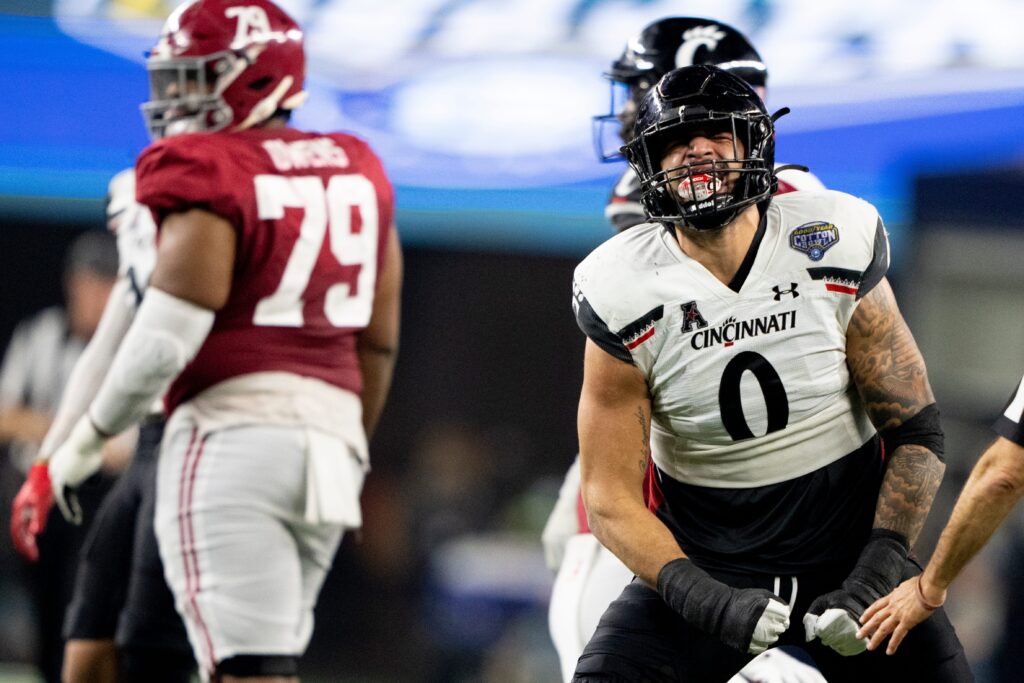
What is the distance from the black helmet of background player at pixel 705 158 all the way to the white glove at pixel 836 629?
0.71 metres

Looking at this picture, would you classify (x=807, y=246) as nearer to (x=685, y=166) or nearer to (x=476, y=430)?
(x=685, y=166)

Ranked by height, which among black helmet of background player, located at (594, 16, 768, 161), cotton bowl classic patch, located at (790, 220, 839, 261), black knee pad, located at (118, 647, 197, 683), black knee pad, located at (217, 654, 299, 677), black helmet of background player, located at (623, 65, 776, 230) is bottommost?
black knee pad, located at (118, 647, 197, 683)

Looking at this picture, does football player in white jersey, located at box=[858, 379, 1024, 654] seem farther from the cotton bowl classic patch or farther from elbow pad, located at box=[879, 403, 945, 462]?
the cotton bowl classic patch

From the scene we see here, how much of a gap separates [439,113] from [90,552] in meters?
4.62

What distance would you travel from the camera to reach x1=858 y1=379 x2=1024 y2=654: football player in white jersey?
2.65m

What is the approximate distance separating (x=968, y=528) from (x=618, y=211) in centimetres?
147

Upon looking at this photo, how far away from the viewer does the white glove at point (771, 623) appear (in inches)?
104

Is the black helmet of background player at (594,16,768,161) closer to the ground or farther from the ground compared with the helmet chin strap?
farther from the ground

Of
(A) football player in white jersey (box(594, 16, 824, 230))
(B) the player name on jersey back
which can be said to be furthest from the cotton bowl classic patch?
(A) football player in white jersey (box(594, 16, 824, 230))

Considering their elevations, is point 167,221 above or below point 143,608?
above

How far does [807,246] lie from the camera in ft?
9.45

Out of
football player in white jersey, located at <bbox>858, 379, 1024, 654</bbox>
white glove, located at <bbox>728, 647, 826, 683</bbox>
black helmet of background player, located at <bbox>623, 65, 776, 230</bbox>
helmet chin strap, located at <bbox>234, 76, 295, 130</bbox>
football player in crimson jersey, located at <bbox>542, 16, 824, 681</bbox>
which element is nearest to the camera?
football player in white jersey, located at <bbox>858, 379, 1024, 654</bbox>

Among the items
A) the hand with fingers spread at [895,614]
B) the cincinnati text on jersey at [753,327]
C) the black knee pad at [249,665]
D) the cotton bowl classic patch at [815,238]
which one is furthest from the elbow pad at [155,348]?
the hand with fingers spread at [895,614]

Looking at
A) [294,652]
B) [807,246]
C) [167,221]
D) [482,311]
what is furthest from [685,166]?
[482,311]
